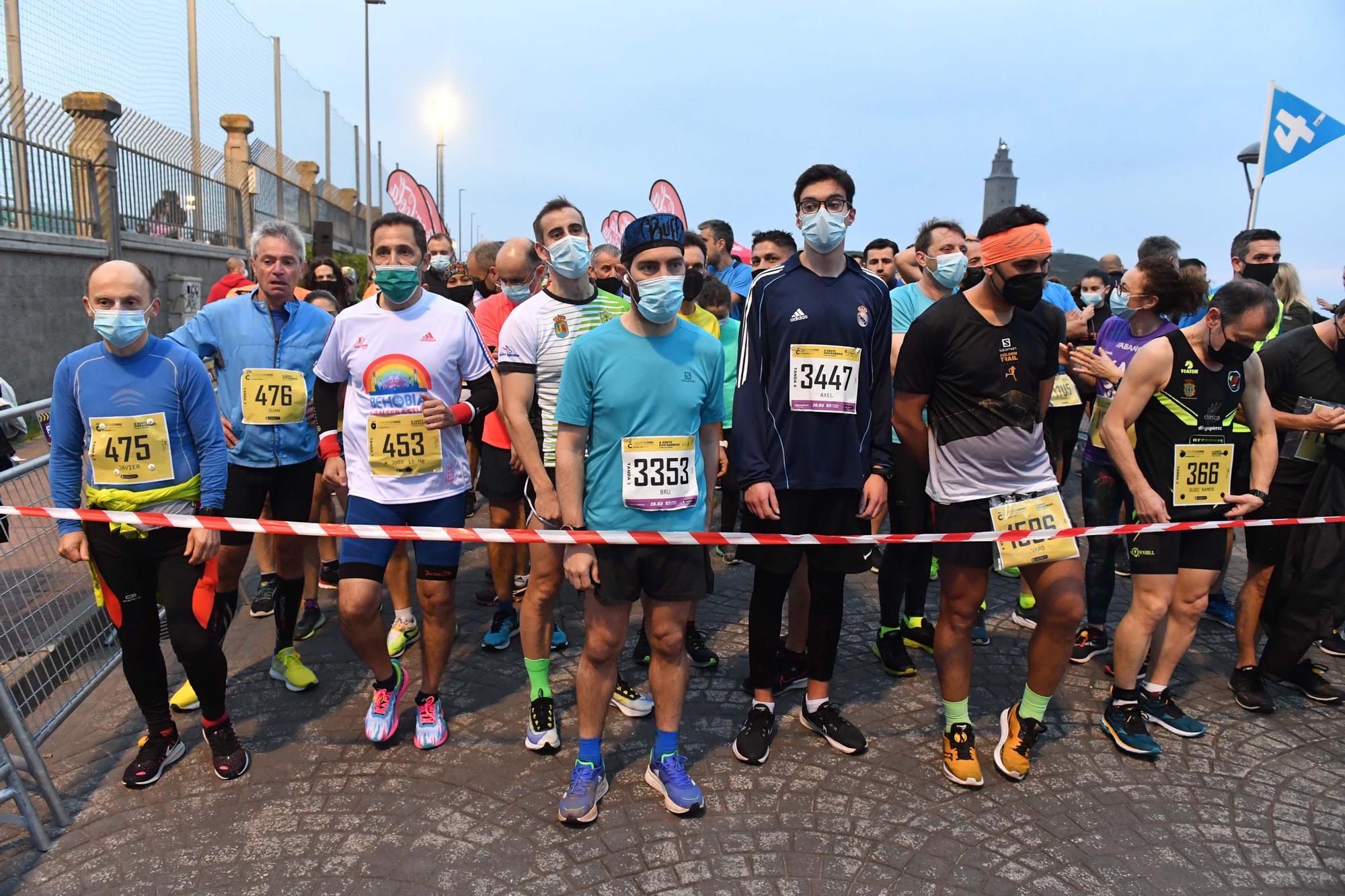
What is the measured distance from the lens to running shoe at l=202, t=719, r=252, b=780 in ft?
11.5

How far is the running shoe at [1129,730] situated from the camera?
12.5 ft

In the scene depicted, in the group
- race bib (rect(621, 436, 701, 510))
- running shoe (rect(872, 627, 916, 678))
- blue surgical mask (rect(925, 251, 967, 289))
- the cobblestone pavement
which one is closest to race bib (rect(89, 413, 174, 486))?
the cobblestone pavement

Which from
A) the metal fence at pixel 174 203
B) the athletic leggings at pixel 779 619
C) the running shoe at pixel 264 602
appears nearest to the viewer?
the athletic leggings at pixel 779 619

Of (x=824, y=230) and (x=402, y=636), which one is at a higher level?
(x=824, y=230)

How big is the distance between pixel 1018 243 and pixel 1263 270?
3.58 m

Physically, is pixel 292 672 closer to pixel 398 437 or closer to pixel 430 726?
pixel 430 726

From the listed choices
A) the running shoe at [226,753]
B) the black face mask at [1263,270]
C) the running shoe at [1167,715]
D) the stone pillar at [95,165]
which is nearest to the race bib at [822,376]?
the running shoe at [1167,715]

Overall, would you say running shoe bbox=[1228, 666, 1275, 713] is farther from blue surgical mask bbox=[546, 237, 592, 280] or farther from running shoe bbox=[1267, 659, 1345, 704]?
blue surgical mask bbox=[546, 237, 592, 280]

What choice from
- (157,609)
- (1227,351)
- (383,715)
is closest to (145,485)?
(157,609)

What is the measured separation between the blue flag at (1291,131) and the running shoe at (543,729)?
35.0 feet

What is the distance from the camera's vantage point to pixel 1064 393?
608 cm

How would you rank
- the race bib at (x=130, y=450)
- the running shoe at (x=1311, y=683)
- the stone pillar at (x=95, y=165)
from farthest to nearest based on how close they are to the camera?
1. the stone pillar at (x=95, y=165)
2. the running shoe at (x=1311, y=683)
3. the race bib at (x=130, y=450)

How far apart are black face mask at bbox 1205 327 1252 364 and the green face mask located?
355 cm

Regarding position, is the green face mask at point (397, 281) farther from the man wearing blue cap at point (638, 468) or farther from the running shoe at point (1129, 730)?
the running shoe at point (1129, 730)
